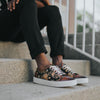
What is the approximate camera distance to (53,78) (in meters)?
0.91

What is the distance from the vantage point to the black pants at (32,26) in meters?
0.94

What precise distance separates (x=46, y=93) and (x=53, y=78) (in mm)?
174

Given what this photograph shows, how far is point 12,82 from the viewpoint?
3.19 feet

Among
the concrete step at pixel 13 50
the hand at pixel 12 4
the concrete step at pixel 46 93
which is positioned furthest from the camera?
the concrete step at pixel 13 50

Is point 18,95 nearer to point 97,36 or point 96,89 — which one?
point 96,89

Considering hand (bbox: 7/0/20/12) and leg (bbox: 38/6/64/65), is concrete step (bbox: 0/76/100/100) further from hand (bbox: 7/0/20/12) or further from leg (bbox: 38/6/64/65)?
hand (bbox: 7/0/20/12)

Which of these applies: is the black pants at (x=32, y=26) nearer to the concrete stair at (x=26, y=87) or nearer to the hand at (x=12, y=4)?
the hand at (x=12, y=4)

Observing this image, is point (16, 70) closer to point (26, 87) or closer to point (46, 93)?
point (26, 87)

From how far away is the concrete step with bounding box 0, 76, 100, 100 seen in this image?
2.23ft

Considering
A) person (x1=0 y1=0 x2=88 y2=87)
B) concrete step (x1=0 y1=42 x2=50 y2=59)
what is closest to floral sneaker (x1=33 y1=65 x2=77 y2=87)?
person (x1=0 y1=0 x2=88 y2=87)

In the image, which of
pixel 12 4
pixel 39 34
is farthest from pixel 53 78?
pixel 12 4

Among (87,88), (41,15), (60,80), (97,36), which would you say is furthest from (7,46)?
(97,36)

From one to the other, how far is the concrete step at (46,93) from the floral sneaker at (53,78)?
0.03 meters

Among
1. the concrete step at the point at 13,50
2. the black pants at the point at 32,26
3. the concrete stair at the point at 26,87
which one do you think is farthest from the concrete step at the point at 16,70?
the concrete step at the point at 13,50
